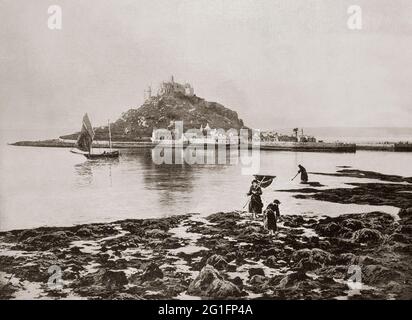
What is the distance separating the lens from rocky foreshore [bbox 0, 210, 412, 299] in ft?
16.8

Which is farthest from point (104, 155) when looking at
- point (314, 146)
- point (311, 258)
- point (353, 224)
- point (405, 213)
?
point (405, 213)

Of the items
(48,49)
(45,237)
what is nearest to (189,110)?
(48,49)

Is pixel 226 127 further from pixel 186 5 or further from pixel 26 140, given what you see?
pixel 26 140

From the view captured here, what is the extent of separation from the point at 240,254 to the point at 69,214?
200cm

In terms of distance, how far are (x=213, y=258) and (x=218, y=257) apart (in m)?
0.06

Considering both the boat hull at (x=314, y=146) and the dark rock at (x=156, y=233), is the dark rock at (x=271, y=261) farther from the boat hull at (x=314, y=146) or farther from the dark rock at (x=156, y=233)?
the boat hull at (x=314, y=146)

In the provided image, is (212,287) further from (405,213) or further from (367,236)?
(405,213)

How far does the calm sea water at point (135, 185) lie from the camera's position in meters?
Answer: 5.52

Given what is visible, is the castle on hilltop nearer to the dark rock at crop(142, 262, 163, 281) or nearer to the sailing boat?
the sailing boat

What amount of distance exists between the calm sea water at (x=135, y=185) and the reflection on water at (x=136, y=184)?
0.04 feet

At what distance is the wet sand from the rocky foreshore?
0.03 feet

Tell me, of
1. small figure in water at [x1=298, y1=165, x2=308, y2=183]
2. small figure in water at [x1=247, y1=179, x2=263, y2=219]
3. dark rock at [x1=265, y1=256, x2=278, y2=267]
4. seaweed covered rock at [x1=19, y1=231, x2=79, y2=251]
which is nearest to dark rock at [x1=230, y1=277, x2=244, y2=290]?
dark rock at [x1=265, y1=256, x2=278, y2=267]

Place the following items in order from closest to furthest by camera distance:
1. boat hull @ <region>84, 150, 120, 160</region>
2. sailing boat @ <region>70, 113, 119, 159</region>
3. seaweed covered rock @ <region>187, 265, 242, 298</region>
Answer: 1. seaweed covered rock @ <region>187, 265, 242, 298</region>
2. sailing boat @ <region>70, 113, 119, 159</region>
3. boat hull @ <region>84, 150, 120, 160</region>

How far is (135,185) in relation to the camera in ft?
18.7
